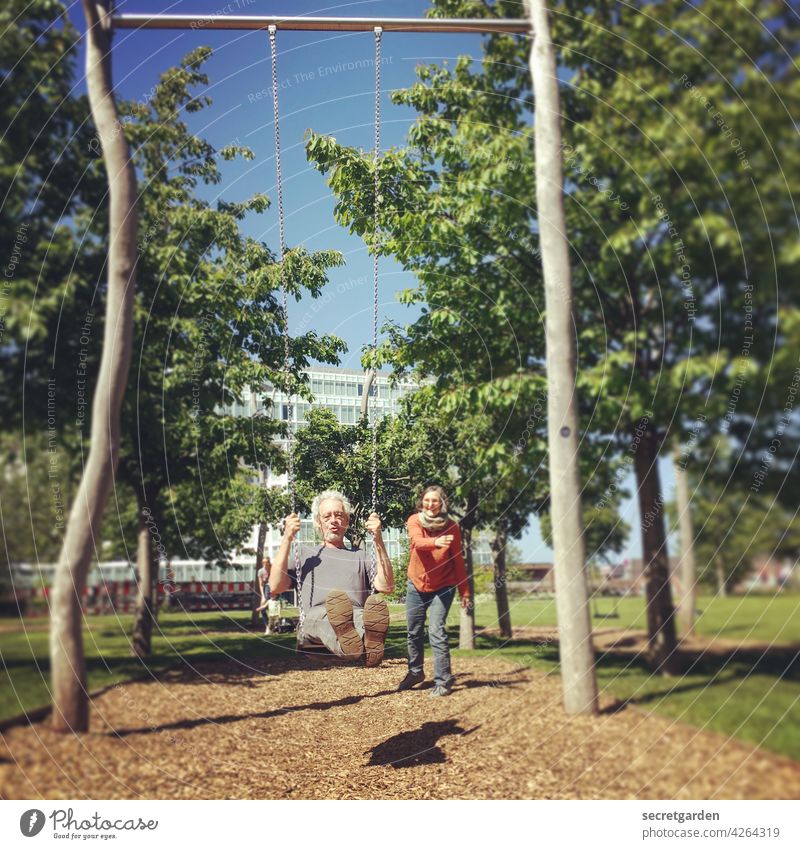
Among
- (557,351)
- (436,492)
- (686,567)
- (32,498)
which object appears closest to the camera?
(436,492)

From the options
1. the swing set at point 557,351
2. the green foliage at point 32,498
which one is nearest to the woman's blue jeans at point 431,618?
the swing set at point 557,351

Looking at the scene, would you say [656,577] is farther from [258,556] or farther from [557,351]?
[258,556]

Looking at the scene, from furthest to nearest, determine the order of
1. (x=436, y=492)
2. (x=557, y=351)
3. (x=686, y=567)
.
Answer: (x=686, y=567), (x=557, y=351), (x=436, y=492)

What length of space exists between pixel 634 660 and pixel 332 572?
4.55 feet

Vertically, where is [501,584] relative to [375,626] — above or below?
above

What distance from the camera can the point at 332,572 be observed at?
9.75 feet

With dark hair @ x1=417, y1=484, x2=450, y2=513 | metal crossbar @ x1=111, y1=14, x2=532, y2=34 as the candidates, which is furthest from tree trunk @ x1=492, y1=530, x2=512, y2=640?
metal crossbar @ x1=111, y1=14, x2=532, y2=34

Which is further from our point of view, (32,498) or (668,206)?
(32,498)

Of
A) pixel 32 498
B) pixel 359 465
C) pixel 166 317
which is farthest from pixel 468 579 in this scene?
pixel 32 498

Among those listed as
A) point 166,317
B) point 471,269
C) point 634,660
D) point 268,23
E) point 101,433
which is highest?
point 268,23

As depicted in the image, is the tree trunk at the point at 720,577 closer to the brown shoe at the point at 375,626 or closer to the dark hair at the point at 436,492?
the dark hair at the point at 436,492

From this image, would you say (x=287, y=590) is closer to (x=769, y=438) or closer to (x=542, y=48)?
(x=769, y=438)

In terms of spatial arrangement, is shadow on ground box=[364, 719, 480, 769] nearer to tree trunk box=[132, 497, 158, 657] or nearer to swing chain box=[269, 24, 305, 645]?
swing chain box=[269, 24, 305, 645]

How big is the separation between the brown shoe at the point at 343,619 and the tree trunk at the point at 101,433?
44.4 inches
